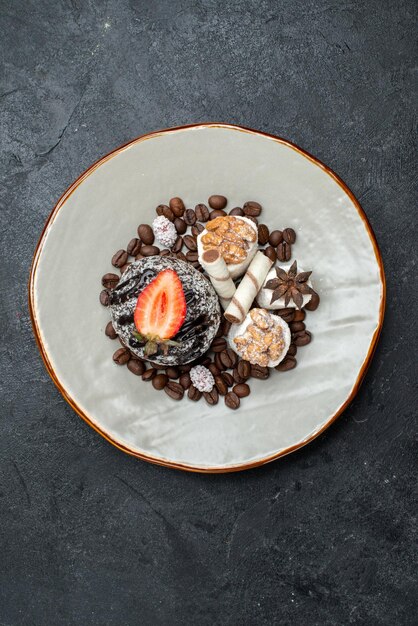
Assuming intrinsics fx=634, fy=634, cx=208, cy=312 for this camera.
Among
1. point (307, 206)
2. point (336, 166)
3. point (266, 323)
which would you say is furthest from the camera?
point (336, 166)

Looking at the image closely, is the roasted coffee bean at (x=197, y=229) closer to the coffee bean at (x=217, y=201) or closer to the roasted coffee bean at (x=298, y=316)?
the coffee bean at (x=217, y=201)

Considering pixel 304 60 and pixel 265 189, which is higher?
pixel 304 60

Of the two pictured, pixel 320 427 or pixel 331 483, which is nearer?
pixel 320 427

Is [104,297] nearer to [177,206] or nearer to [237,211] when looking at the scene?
[177,206]

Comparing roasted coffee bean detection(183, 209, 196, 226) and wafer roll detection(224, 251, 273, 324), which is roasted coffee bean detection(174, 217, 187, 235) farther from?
wafer roll detection(224, 251, 273, 324)

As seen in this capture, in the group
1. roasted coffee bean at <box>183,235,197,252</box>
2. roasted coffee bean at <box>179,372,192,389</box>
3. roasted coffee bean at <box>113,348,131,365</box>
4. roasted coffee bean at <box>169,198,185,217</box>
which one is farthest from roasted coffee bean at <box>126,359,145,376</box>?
roasted coffee bean at <box>169,198,185,217</box>

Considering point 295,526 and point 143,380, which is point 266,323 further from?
point 295,526

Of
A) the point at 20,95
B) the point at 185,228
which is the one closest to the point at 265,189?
the point at 185,228
